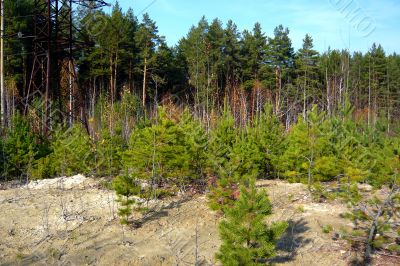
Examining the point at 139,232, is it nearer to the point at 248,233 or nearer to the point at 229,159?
the point at 248,233

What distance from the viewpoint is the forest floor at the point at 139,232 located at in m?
4.69

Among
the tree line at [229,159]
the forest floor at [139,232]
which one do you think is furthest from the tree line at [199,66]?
the forest floor at [139,232]

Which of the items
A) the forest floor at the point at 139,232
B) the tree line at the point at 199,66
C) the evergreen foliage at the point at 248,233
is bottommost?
the forest floor at the point at 139,232

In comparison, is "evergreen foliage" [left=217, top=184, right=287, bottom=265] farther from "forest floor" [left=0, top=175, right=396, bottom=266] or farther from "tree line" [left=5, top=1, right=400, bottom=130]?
"tree line" [left=5, top=1, right=400, bottom=130]

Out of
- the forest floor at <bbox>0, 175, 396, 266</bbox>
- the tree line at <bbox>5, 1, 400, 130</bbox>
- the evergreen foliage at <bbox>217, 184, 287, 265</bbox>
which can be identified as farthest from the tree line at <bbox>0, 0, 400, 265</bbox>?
the tree line at <bbox>5, 1, 400, 130</bbox>

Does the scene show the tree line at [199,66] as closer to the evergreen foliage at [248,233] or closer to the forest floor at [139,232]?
the forest floor at [139,232]

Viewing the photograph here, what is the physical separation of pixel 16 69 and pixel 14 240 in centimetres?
2114

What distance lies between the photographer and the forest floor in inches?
185

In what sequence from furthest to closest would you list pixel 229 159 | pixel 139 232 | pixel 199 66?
pixel 199 66, pixel 229 159, pixel 139 232

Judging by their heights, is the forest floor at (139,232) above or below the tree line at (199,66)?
below

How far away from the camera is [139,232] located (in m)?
5.42

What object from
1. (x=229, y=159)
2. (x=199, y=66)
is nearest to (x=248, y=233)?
(x=229, y=159)

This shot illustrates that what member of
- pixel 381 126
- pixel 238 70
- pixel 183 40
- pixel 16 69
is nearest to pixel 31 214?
pixel 381 126

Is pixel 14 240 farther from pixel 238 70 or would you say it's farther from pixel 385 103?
pixel 385 103
